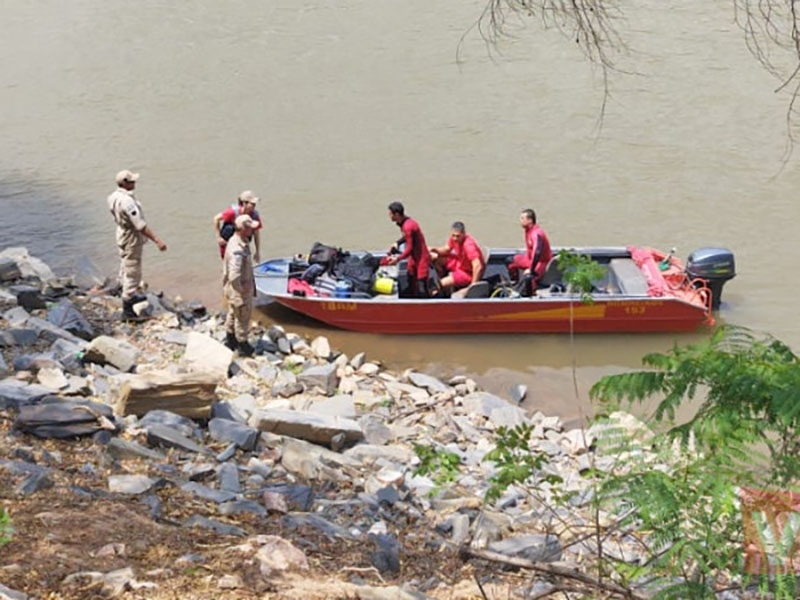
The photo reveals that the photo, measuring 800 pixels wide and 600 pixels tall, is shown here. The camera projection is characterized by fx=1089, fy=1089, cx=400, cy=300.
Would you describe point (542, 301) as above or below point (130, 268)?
below

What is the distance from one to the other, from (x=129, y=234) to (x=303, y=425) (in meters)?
4.60

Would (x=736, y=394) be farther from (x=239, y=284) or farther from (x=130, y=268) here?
(x=130, y=268)

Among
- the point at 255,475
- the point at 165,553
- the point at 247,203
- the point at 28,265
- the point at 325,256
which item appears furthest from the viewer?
the point at 28,265

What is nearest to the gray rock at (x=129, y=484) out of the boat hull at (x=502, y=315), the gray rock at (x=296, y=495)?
the gray rock at (x=296, y=495)

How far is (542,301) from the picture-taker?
1336cm

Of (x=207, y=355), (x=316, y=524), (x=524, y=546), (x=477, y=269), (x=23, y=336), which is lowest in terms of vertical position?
(x=524, y=546)

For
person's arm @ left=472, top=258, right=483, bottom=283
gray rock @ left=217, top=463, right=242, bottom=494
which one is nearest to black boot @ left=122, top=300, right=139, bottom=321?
person's arm @ left=472, top=258, right=483, bottom=283

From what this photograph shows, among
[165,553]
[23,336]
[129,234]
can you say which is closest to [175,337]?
[129,234]

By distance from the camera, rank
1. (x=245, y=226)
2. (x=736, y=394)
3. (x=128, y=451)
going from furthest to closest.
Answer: (x=245, y=226) → (x=128, y=451) → (x=736, y=394)

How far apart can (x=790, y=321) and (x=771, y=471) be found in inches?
426

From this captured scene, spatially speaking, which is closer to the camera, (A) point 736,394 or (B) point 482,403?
(A) point 736,394

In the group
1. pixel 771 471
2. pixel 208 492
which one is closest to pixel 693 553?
pixel 771 471

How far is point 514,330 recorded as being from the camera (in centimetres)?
1387

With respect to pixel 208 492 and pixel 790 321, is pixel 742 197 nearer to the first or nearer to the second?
pixel 790 321
